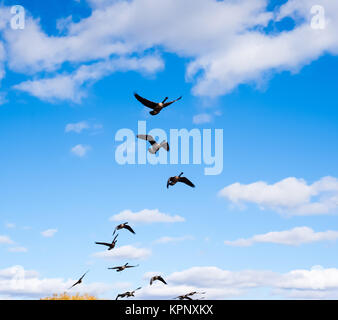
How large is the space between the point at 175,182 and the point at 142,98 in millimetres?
5237

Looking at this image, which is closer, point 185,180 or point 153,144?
point 185,180

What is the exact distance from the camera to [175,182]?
28062 millimetres

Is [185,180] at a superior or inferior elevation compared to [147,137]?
inferior

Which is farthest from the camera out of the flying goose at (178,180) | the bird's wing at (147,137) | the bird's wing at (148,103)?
the bird's wing at (147,137)

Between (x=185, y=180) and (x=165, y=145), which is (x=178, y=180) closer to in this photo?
(x=185, y=180)

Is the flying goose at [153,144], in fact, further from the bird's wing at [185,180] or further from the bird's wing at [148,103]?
the bird's wing at [148,103]

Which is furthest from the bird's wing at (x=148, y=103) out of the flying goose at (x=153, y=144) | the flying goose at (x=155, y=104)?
the flying goose at (x=153, y=144)

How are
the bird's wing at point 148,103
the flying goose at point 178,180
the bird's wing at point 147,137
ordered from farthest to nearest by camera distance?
the bird's wing at point 147,137
the flying goose at point 178,180
the bird's wing at point 148,103

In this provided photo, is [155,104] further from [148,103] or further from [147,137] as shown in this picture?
[147,137]

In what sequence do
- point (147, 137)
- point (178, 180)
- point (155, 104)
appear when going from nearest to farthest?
1. point (155, 104)
2. point (178, 180)
3. point (147, 137)

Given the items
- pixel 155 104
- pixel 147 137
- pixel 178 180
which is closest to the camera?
pixel 155 104

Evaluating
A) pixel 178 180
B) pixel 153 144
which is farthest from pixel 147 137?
pixel 178 180

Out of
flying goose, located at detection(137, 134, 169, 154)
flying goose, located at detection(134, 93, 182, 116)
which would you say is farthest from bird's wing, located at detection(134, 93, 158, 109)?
flying goose, located at detection(137, 134, 169, 154)
